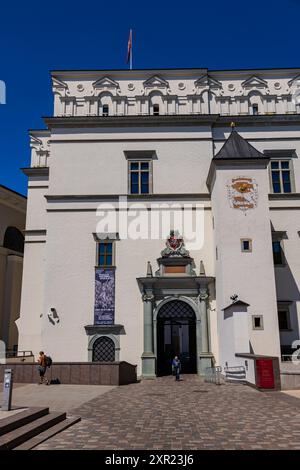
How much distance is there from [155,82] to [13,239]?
17912 millimetres

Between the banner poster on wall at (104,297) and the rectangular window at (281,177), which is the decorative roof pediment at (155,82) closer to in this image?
the rectangular window at (281,177)

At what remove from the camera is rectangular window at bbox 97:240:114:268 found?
2538 cm

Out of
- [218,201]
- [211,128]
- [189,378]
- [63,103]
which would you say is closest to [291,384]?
[189,378]

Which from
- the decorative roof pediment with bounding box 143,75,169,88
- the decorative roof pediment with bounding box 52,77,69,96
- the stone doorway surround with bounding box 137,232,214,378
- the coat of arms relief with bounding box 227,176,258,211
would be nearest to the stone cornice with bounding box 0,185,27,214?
the decorative roof pediment with bounding box 52,77,69,96

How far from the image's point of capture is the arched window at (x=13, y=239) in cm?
3547

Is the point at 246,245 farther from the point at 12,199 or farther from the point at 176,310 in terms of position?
the point at 12,199

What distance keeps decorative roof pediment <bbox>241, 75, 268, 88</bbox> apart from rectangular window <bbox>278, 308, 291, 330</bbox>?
14.6 meters

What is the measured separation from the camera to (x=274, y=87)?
28281 millimetres

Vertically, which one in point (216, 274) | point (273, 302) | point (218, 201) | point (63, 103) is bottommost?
point (273, 302)

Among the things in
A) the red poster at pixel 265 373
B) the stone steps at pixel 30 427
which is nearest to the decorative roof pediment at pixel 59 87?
the red poster at pixel 265 373

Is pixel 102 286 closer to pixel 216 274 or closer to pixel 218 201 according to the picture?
pixel 216 274

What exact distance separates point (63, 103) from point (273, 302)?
1793 centimetres

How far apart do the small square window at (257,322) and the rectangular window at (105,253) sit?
28.7 ft

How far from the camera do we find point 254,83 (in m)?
28.3
